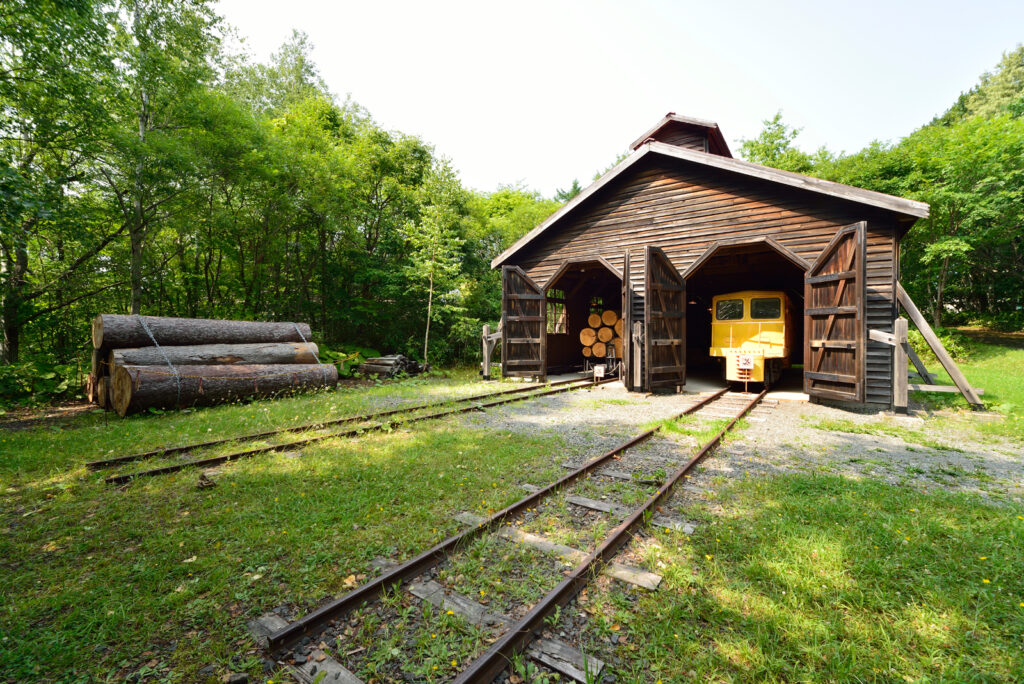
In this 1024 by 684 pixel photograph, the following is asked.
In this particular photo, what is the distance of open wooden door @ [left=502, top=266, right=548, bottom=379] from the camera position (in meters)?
12.7

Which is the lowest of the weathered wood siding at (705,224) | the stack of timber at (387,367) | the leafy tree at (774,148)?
the stack of timber at (387,367)

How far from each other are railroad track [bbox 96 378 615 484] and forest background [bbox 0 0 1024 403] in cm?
339

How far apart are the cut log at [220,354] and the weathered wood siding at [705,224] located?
7730mm

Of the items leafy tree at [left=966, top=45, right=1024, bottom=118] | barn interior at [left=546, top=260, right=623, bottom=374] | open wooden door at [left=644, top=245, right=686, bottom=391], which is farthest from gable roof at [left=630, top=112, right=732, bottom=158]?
leafy tree at [left=966, top=45, right=1024, bottom=118]

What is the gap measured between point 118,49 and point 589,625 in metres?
15.2

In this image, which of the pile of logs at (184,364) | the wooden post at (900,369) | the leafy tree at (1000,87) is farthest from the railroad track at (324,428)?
the leafy tree at (1000,87)

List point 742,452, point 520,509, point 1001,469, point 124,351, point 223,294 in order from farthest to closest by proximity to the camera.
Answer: point 223,294 → point 124,351 → point 742,452 → point 1001,469 → point 520,509

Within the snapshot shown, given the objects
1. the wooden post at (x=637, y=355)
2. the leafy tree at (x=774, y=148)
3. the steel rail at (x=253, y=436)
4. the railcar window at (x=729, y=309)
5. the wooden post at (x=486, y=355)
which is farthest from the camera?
the leafy tree at (x=774, y=148)

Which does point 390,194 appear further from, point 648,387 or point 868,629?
point 868,629

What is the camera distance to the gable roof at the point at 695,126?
14.9 meters

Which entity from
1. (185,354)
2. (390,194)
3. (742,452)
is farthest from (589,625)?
(390,194)

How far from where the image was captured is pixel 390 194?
19875mm

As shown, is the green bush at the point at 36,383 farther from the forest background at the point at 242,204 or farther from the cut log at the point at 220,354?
the cut log at the point at 220,354

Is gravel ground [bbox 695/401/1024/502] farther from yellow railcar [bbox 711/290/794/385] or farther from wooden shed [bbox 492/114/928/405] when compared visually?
yellow railcar [bbox 711/290/794/385]
